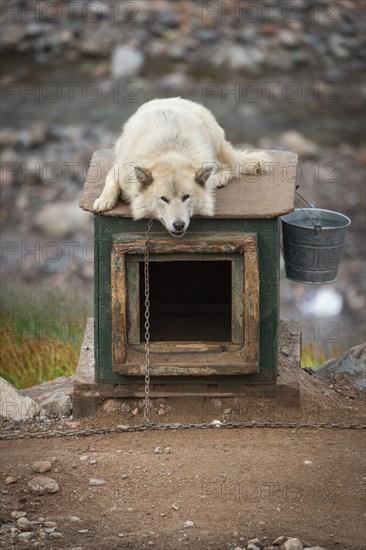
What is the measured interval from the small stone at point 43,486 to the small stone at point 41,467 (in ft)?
0.54

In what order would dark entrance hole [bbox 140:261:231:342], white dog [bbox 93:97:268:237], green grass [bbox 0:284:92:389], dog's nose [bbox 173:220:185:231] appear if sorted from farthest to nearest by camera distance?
green grass [bbox 0:284:92:389]
dark entrance hole [bbox 140:261:231:342]
white dog [bbox 93:97:268:237]
dog's nose [bbox 173:220:185:231]

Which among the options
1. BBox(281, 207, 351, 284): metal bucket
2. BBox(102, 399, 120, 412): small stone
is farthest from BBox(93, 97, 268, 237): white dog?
BBox(102, 399, 120, 412): small stone

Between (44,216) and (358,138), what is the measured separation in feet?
16.9

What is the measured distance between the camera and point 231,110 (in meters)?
16.0

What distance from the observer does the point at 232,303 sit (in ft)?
21.6

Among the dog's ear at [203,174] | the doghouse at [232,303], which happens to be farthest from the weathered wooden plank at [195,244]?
the dog's ear at [203,174]

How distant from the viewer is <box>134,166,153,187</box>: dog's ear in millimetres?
6387

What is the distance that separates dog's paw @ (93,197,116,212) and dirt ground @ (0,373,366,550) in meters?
1.44

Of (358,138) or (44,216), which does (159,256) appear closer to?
(44,216)

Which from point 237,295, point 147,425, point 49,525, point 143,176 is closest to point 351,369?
point 237,295

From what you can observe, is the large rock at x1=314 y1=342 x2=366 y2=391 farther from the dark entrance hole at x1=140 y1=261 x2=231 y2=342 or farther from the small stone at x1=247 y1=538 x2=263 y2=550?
the small stone at x1=247 y1=538 x2=263 y2=550

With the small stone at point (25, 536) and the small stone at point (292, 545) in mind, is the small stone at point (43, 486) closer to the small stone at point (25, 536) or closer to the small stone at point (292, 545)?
the small stone at point (25, 536)

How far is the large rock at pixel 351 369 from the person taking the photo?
773 cm

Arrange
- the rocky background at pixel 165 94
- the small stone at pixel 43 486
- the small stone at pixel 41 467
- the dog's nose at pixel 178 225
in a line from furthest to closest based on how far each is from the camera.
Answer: the rocky background at pixel 165 94 < the dog's nose at pixel 178 225 < the small stone at pixel 41 467 < the small stone at pixel 43 486
